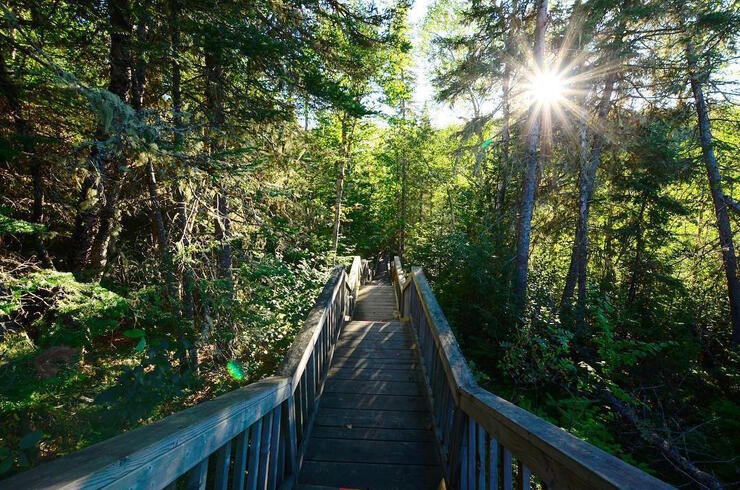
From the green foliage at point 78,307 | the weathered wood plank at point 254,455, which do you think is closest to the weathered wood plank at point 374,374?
the weathered wood plank at point 254,455

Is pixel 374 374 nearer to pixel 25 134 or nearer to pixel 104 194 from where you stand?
pixel 104 194

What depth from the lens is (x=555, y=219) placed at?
36.5 ft

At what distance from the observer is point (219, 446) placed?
158 centimetres

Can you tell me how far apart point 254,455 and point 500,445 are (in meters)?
1.60

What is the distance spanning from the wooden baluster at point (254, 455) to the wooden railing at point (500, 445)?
133 cm

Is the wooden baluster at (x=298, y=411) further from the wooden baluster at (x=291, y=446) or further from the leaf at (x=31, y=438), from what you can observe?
the leaf at (x=31, y=438)

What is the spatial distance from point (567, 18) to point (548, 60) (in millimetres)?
1206

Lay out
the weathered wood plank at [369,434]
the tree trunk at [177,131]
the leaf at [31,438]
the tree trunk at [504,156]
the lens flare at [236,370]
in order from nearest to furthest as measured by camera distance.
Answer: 1. the leaf at [31,438]
2. the weathered wood plank at [369,434]
3. the tree trunk at [177,131]
4. the lens flare at [236,370]
5. the tree trunk at [504,156]

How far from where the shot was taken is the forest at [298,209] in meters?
4.25

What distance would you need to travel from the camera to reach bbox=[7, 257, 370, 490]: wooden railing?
3.10 feet

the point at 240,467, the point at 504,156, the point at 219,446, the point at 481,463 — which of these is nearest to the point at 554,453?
the point at 481,463

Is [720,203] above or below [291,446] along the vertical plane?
above

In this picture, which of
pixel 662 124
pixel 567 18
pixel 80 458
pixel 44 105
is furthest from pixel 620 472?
pixel 662 124

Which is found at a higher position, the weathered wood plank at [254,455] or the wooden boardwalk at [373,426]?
the weathered wood plank at [254,455]
